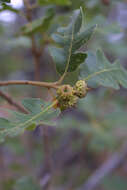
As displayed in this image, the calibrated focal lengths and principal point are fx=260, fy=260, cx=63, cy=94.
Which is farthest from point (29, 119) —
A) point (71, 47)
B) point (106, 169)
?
point (106, 169)

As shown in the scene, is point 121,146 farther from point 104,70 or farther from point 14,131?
point 14,131

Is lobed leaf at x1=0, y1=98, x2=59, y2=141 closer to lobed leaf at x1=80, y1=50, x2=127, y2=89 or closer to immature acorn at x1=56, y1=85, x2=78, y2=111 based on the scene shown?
immature acorn at x1=56, y1=85, x2=78, y2=111

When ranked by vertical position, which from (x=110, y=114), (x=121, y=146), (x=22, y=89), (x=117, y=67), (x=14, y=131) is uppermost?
(x=22, y=89)

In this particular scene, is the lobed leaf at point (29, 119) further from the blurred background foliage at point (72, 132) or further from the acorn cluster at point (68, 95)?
the blurred background foliage at point (72, 132)

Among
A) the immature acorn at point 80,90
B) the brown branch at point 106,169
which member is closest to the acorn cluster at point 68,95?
the immature acorn at point 80,90

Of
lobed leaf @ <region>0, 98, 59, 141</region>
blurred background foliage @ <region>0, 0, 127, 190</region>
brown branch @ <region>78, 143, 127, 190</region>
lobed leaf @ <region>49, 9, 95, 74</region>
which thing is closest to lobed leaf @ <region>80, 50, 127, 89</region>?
lobed leaf @ <region>49, 9, 95, 74</region>

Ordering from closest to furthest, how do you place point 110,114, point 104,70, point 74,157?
1. point 104,70
2. point 110,114
3. point 74,157

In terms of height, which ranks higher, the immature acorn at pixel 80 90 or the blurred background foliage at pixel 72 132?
the blurred background foliage at pixel 72 132

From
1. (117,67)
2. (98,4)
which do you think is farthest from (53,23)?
(117,67)
